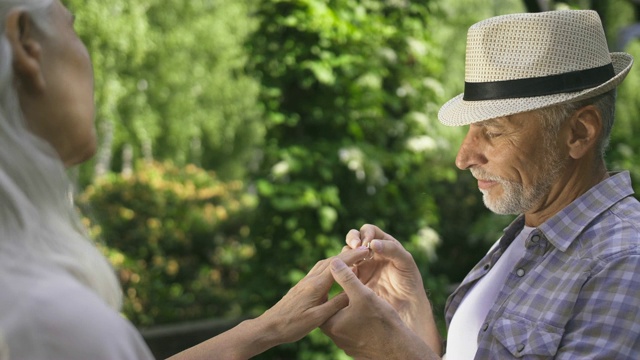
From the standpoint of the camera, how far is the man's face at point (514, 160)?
86.3 inches

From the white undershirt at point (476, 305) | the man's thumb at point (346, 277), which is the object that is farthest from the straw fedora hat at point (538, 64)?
the man's thumb at point (346, 277)

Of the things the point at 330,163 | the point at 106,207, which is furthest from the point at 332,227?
the point at 106,207

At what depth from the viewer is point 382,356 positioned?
214 centimetres

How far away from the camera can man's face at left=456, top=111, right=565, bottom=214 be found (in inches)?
86.3

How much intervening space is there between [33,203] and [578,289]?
4.29ft

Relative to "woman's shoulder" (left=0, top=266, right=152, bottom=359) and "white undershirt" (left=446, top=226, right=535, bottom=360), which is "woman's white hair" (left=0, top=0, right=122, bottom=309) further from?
"white undershirt" (left=446, top=226, right=535, bottom=360)

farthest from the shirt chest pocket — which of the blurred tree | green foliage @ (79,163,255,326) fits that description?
the blurred tree

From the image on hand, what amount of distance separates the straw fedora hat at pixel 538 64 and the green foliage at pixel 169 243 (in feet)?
17.5

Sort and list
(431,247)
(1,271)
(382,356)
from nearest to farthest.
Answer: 1. (1,271)
2. (382,356)
3. (431,247)

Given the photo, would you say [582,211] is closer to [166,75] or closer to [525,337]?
[525,337]

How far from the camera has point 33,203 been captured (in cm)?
107

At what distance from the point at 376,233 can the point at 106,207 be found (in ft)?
22.4

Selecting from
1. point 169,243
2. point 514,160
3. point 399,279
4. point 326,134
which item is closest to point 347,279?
point 399,279

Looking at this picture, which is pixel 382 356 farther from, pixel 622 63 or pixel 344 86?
pixel 344 86
